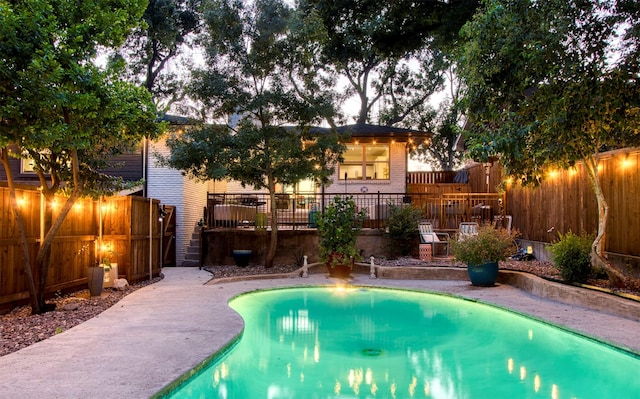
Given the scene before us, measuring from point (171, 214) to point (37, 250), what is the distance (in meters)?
6.80

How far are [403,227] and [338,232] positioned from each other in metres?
2.39

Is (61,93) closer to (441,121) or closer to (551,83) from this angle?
(551,83)

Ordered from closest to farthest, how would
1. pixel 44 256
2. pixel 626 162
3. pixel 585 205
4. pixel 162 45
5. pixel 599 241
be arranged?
pixel 44 256
pixel 599 241
pixel 626 162
pixel 585 205
pixel 162 45

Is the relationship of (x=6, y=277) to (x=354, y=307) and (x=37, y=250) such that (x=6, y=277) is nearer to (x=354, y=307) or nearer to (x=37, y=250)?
(x=37, y=250)

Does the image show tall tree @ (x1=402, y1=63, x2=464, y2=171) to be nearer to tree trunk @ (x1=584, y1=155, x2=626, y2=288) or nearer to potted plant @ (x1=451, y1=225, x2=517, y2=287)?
potted plant @ (x1=451, y1=225, x2=517, y2=287)

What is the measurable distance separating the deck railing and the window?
8.21 feet

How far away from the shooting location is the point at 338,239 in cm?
1133

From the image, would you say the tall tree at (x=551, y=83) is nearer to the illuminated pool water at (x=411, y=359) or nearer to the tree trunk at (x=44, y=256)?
the illuminated pool water at (x=411, y=359)

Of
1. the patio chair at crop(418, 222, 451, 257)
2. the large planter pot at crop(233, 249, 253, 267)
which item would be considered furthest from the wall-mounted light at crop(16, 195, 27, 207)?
the patio chair at crop(418, 222, 451, 257)

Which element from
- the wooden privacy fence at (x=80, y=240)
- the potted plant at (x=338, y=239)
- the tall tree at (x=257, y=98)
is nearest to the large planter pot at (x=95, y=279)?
the wooden privacy fence at (x=80, y=240)

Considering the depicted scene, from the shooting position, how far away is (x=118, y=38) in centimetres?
654

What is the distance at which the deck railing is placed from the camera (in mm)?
13641

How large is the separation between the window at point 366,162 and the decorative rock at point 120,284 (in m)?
9.37

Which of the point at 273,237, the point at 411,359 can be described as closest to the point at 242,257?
the point at 273,237
